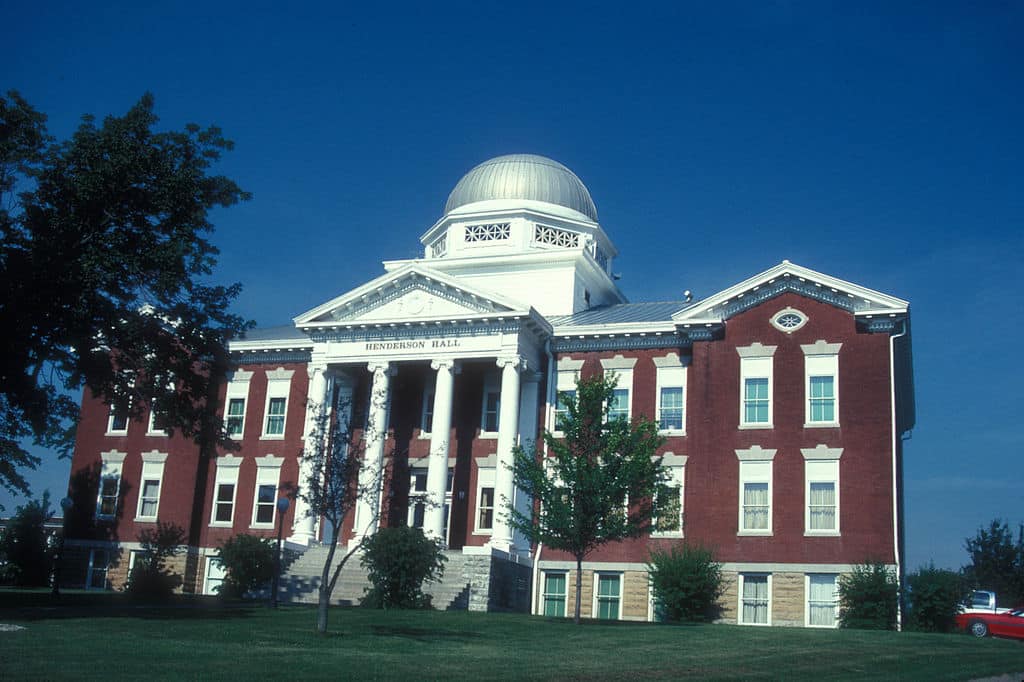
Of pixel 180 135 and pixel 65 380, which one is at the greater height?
pixel 180 135

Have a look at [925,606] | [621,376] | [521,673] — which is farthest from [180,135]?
[925,606]

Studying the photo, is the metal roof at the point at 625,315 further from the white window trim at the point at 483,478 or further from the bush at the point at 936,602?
the bush at the point at 936,602

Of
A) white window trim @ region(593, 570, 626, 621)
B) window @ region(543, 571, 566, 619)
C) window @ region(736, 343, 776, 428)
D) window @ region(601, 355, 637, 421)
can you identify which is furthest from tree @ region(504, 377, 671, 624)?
window @ region(601, 355, 637, 421)

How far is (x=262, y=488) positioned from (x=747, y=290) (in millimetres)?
22298

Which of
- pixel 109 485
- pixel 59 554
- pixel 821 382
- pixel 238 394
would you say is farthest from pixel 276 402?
pixel 821 382

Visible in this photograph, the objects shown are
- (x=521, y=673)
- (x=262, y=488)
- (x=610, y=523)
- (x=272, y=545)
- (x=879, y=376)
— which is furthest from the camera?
(x=262, y=488)

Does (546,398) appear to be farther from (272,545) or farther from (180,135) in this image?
(180,135)

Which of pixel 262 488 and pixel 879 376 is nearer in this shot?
pixel 879 376

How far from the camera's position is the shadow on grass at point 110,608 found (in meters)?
28.8

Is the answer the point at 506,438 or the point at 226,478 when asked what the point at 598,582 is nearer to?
the point at 506,438

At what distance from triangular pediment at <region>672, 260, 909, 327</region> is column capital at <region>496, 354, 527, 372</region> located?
5.98 metres

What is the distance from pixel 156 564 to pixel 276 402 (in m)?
8.64

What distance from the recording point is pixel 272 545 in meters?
41.4

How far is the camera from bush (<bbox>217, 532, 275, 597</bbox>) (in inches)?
1591
